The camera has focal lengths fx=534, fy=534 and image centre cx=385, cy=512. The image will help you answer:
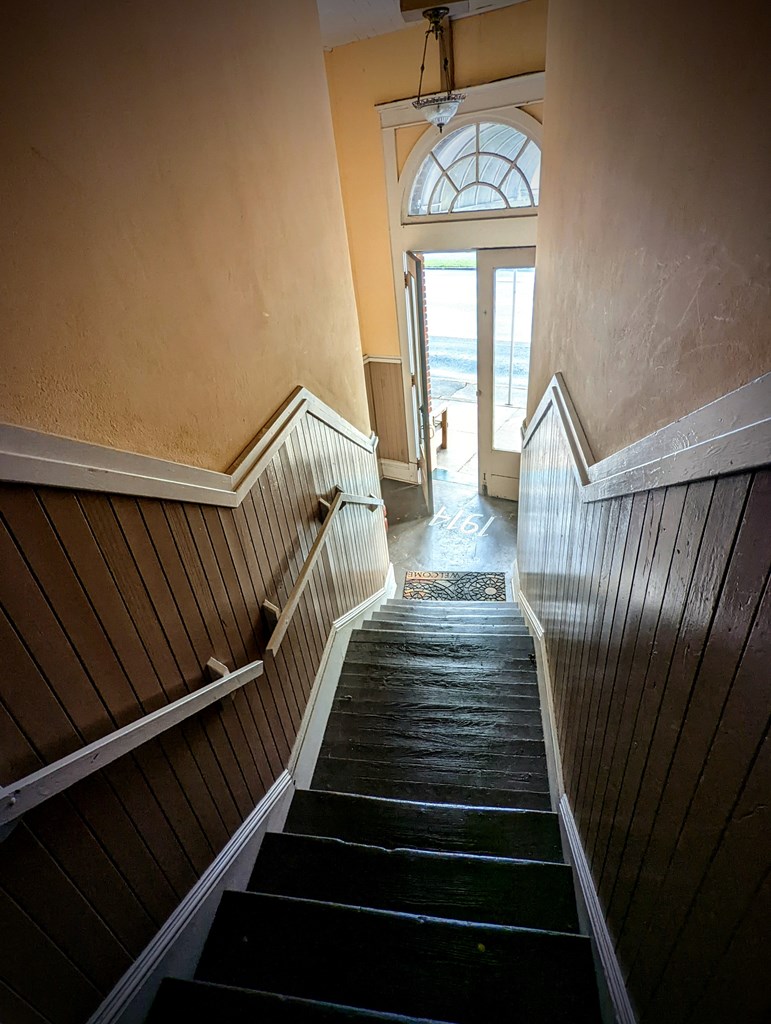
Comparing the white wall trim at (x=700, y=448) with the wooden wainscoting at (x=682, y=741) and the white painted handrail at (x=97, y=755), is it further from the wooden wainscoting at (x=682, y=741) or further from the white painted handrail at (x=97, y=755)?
the white painted handrail at (x=97, y=755)

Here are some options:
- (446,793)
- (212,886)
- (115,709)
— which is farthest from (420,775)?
(115,709)

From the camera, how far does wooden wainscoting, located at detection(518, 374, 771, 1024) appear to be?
0.71 m

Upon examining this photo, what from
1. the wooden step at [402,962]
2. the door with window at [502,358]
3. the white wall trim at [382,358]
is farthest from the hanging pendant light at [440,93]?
the wooden step at [402,962]

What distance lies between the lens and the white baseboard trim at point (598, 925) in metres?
1.16

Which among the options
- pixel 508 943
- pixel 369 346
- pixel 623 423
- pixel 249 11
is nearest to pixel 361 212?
pixel 369 346

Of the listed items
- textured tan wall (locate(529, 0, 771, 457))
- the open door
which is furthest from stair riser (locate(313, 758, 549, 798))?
the open door

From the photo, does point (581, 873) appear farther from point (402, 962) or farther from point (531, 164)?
point (531, 164)

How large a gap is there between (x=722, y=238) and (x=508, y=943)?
1.70m

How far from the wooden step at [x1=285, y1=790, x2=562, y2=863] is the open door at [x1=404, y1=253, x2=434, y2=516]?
3.92m

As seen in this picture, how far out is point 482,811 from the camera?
192 centimetres

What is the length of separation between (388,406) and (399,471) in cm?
79

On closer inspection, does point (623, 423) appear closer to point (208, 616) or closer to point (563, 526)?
point (563, 526)

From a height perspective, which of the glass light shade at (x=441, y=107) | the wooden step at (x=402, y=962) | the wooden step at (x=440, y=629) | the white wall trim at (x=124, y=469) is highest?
the glass light shade at (x=441, y=107)

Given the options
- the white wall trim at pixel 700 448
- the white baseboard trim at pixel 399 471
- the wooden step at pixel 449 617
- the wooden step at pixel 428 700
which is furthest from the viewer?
the white baseboard trim at pixel 399 471
